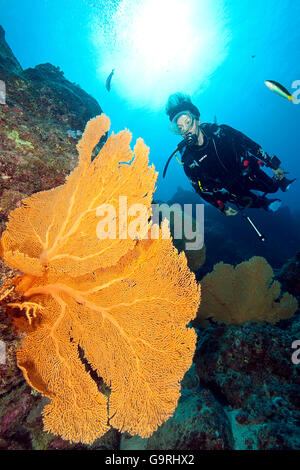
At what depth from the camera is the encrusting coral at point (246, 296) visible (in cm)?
498

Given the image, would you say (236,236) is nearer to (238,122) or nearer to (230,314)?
(230,314)

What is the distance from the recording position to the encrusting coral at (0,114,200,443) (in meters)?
2.23

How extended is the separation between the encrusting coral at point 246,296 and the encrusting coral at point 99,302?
2.87 meters

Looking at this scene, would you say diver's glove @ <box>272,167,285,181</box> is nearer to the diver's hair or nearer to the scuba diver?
the scuba diver

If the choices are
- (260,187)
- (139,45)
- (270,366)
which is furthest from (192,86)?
(270,366)

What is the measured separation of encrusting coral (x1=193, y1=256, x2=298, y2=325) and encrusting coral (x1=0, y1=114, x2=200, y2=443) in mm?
2871

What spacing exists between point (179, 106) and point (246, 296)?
5.10 meters

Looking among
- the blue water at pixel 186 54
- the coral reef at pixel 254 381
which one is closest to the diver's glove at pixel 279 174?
the coral reef at pixel 254 381

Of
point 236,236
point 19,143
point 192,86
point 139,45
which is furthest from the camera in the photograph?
point 192,86

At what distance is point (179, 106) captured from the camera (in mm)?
5832

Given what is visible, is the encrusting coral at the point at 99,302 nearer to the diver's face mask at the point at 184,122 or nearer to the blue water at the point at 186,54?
the diver's face mask at the point at 184,122

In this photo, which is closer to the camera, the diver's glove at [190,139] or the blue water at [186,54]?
the diver's glove at [190,139]

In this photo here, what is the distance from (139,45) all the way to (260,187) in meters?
45.6

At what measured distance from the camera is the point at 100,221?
2275 millimetres
